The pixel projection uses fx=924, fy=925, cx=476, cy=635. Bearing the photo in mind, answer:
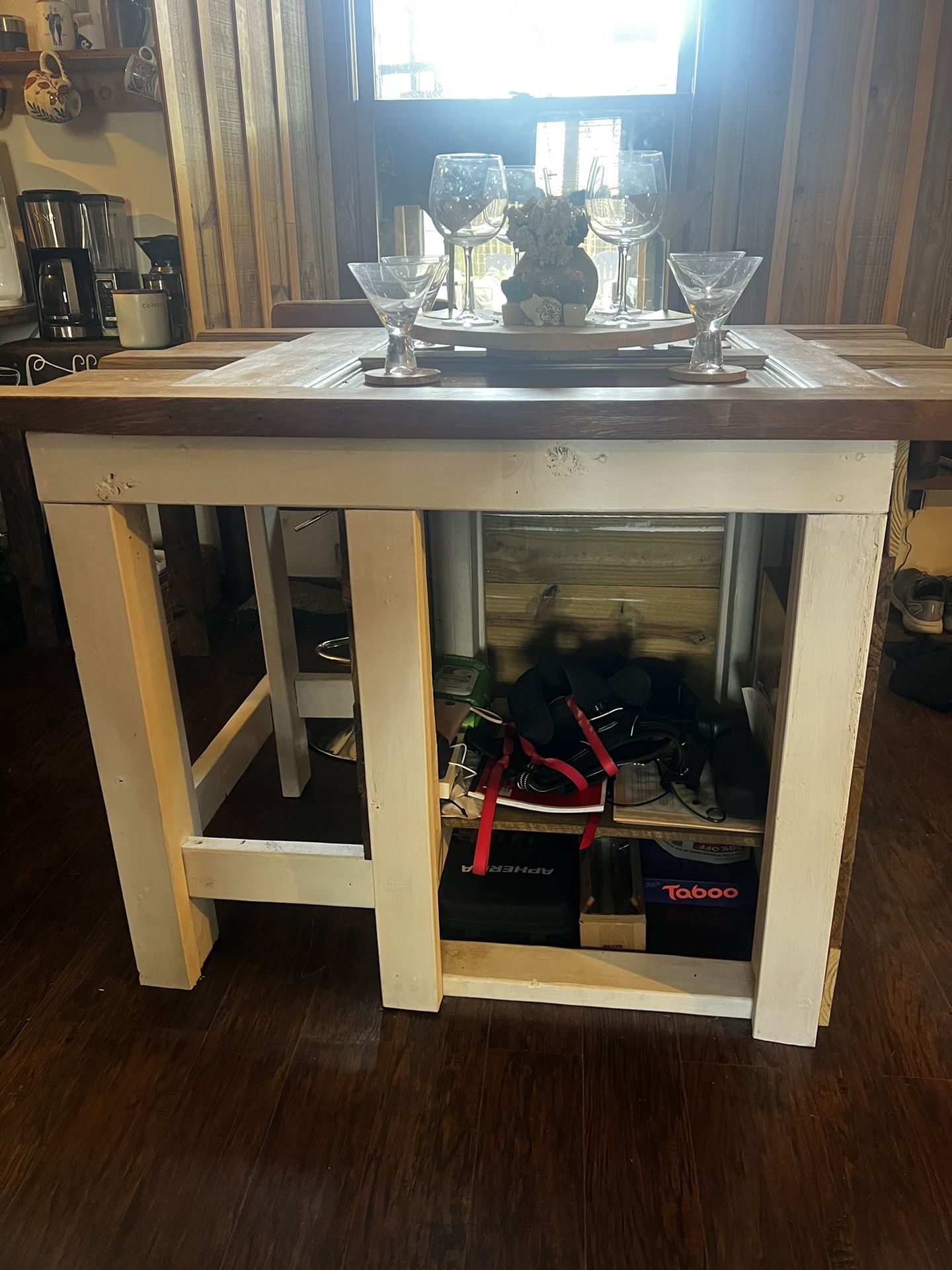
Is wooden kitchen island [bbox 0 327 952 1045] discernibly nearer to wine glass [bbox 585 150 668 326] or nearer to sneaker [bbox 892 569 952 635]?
wine glass [bbox 585 150 668 326]

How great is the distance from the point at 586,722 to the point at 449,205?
755 mm

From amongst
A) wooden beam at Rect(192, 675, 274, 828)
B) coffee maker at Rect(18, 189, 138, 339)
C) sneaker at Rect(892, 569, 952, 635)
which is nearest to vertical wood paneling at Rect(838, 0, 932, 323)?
sneaker at Rect(892, 569, 952, 635)

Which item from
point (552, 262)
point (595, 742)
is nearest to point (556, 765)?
point (595, 742)

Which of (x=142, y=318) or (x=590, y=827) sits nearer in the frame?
(x=590, y=827)

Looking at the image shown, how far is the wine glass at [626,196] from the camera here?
4.24ft

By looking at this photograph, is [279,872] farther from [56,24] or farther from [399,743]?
[56,24]

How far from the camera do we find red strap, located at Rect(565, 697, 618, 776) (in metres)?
1.29

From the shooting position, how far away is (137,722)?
1.22 meters

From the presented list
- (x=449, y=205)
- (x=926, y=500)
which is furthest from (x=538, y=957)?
(x=926, y=500)

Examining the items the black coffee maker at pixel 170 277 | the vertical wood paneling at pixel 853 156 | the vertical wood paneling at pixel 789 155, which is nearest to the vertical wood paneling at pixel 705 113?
the vertical wood paneling at pixel 789 155

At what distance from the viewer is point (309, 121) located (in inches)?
90.7

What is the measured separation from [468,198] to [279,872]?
0.99m

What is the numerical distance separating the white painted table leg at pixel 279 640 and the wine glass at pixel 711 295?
821 millimetres

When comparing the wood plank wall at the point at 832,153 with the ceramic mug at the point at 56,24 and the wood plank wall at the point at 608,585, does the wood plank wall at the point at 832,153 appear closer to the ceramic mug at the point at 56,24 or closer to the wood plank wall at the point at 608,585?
the wood plank wall at the point at 608,585
